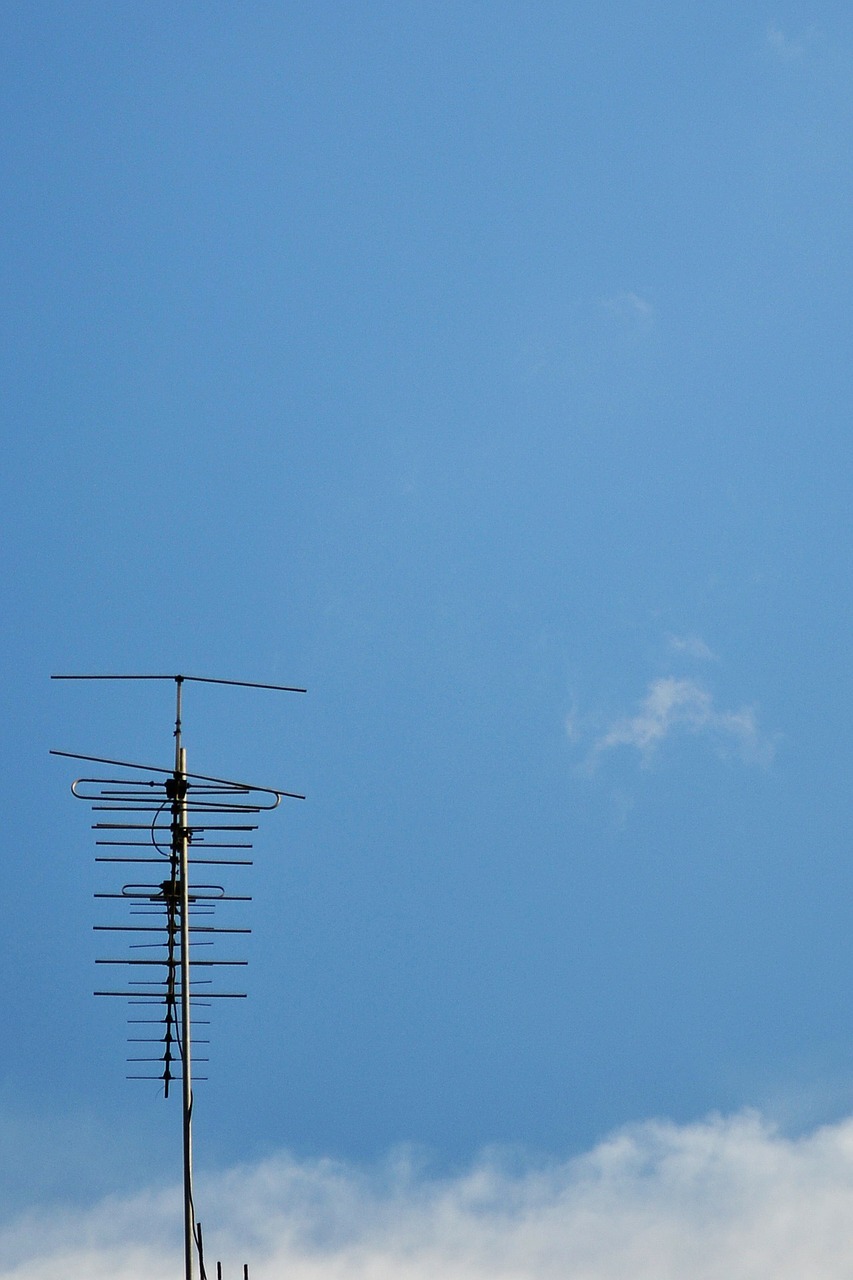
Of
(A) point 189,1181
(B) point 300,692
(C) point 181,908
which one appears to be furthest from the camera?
(B) point 300,692

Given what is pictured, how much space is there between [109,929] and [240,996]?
81.1 inches

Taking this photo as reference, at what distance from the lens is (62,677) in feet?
71.5

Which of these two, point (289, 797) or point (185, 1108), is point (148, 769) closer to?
point (289, 797)

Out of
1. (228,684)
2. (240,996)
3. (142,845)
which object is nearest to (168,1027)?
(240,996)

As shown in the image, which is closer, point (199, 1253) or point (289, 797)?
point (199, 1253)

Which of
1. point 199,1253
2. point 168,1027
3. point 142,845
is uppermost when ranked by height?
point 142,845

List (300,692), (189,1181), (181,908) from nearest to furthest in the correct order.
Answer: (189,1181) < (181,908) < (300,692)

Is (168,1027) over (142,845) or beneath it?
beneath

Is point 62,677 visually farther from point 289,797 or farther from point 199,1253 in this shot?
point 199,1253

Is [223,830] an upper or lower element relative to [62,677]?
lower

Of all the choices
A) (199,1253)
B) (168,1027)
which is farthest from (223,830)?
(199,1253)

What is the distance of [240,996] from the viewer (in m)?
21.9

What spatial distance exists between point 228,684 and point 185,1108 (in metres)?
5.57

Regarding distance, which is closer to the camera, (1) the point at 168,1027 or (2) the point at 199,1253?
(2) the point at 199,1253
